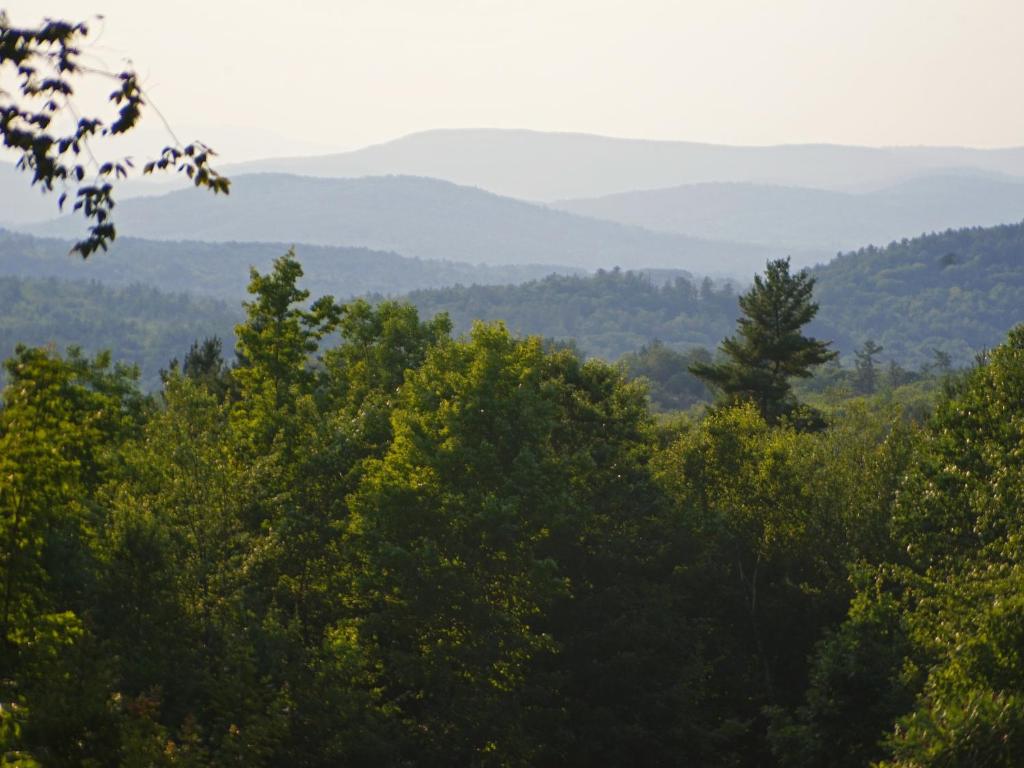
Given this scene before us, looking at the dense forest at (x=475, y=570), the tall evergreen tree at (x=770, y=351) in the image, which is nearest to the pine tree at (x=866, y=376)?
the tall evergreen tree at (x=770, y=351)

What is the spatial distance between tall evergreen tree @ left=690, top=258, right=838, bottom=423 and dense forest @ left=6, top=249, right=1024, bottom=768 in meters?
8.17

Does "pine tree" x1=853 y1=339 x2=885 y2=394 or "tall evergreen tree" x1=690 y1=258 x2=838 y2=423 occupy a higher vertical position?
"tall evergreen tree" x1=690 y1=258 x2=838 y2=423

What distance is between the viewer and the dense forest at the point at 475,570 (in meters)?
17.6

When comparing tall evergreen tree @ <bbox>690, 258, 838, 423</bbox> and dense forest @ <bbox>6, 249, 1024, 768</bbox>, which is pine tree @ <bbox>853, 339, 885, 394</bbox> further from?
dense forest @ <bbox>6, 249, 1024, 768</bbox>

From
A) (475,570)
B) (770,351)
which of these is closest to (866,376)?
A: (770,351)

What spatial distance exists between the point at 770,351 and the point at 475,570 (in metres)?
30.3

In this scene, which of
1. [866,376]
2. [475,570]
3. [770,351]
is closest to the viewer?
[475,570]

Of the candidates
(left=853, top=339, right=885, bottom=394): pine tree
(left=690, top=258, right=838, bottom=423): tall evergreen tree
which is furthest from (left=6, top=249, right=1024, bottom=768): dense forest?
(left=853, top=339, right=885, bottom=394): pine tree

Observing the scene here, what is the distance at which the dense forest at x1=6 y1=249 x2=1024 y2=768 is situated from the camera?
17625 millimetres

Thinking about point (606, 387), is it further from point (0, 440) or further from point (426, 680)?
point (0, 440)

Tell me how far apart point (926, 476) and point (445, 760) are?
52.6ft

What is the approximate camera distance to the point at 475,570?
3278 cm

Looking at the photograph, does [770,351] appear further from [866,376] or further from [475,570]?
[866,376]

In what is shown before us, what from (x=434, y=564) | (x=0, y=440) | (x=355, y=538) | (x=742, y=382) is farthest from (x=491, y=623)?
(x=742, y=382)
